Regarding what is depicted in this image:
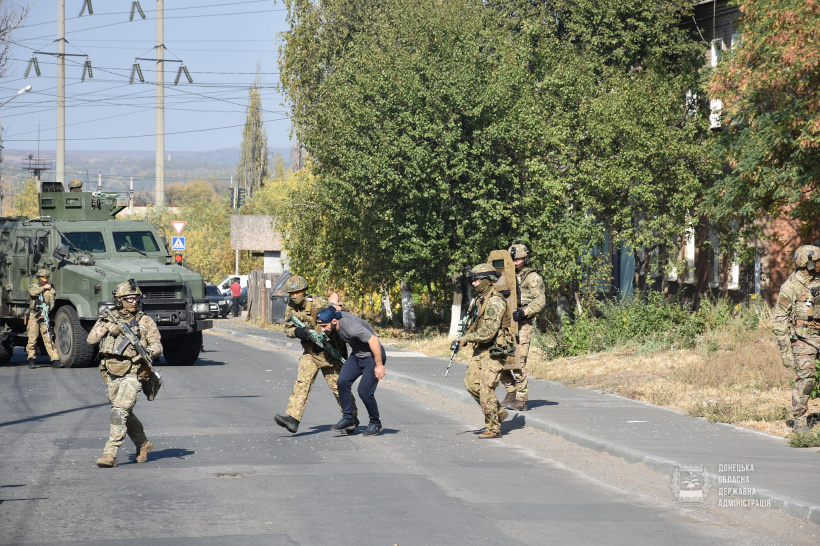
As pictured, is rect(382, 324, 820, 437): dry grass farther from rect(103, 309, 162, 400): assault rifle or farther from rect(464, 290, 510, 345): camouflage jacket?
rect(103, 309, 162, 400): assault rifle

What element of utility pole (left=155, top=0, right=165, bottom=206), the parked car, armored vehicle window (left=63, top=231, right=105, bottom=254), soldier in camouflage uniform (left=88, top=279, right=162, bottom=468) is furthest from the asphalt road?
utility pole (left=155, top=0, right=165, bottom=206)

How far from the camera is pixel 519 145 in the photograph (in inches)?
1016

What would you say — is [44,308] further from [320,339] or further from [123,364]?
[123,364]


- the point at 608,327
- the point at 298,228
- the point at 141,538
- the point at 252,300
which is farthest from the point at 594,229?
the point at 252,300

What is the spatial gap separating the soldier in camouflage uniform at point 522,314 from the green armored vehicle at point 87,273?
8.75 m

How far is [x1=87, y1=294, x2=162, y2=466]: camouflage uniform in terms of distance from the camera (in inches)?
375

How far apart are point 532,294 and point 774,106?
9198 millimetres

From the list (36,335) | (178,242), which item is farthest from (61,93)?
(36,335)

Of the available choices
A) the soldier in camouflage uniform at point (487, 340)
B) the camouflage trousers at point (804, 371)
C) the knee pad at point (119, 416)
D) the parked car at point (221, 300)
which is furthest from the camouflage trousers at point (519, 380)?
the parked car at point (221, 300)

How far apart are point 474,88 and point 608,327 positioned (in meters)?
7.38

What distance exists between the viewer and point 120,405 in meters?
9.50

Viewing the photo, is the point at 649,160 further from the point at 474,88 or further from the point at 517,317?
the point at 517,317

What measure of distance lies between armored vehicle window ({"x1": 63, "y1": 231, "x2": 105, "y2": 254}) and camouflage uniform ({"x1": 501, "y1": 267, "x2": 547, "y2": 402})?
37.4ft

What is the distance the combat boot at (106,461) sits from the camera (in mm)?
9477
